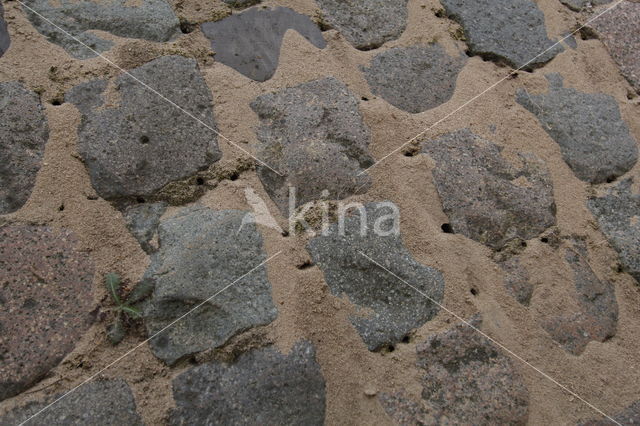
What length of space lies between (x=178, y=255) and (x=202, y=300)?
0.39 ft

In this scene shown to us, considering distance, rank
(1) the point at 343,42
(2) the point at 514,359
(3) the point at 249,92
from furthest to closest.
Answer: (1) the point at 343,42
(3) the point at 249,92
(2) the point at 514,359

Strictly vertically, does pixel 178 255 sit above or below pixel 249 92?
below

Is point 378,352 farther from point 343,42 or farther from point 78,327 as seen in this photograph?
point 343,42

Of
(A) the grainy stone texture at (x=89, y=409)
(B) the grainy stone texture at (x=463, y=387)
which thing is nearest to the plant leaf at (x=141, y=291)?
(A) the grainy stone texture at (x=89, y=409)

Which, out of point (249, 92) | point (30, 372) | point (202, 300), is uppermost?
point (249, 92)

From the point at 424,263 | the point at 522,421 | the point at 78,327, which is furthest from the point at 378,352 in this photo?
the point at 78,327

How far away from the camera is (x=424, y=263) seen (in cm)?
132

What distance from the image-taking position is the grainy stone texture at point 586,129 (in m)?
1.56

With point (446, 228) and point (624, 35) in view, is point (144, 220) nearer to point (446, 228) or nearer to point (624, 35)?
point (446, 228)

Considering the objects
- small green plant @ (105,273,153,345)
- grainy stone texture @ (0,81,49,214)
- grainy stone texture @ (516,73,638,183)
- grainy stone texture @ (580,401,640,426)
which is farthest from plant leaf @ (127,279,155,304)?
grainy stone texture @ (516,73,638,183)

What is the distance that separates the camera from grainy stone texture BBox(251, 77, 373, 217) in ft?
4.57

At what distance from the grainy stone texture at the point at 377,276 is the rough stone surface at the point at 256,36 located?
0.50 metres

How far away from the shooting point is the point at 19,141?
1.33 meters

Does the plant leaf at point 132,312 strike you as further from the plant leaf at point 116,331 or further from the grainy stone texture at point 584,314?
the grainy stone texture at point 584,314
